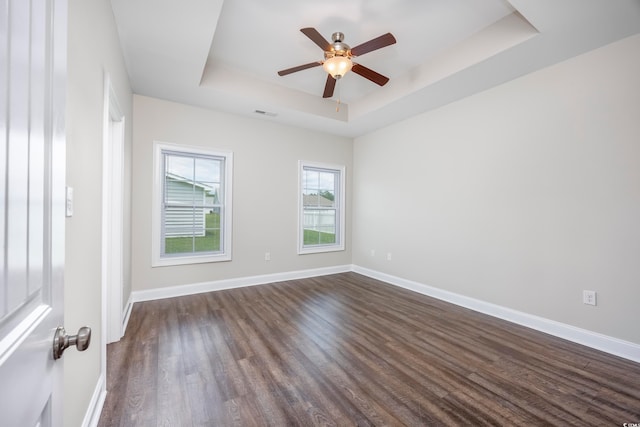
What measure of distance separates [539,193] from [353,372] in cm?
258

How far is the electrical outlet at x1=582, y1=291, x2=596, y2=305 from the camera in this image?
249cm

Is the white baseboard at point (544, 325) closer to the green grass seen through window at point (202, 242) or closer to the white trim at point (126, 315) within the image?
the green grass seen through window at point (202, 242)

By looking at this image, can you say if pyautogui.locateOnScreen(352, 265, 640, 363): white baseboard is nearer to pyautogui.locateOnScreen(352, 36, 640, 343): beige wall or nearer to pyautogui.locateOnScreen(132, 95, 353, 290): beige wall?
pyautogui.locateOnScreen(352, 36, 640, 343): beige wall

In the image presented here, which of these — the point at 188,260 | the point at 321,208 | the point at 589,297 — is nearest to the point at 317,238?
→ the point at 321,208

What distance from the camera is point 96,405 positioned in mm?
1593

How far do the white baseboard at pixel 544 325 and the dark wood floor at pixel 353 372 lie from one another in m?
0.11

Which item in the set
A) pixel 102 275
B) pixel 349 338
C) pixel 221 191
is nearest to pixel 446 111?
pixel 349 338

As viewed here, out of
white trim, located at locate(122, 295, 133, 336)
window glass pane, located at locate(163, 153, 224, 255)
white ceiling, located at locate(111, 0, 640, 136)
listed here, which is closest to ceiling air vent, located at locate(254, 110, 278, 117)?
white ceiling, located at locate(111, 0, 640, 136)

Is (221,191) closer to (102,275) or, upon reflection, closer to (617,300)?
(102,275)

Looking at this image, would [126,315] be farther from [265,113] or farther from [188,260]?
[265,113]

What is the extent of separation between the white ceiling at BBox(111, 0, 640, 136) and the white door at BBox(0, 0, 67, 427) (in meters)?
1.96

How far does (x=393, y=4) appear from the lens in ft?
7.79

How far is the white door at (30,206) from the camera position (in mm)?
420

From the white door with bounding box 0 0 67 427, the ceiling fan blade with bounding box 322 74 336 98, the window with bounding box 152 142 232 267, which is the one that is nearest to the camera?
the white door with bounding box 0 0 67 427
